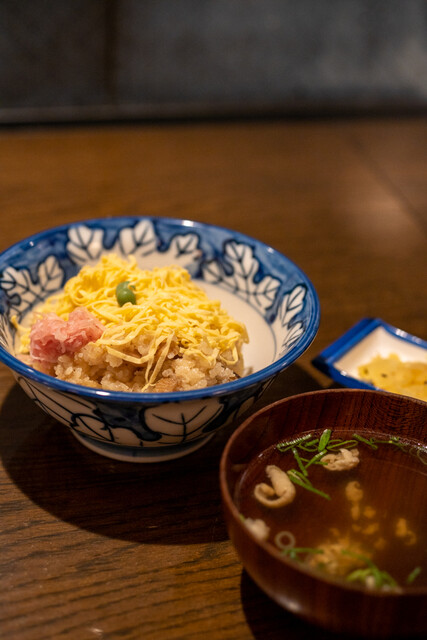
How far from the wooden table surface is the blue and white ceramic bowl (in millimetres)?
127

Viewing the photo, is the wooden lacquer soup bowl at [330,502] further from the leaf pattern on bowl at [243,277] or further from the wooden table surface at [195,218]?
the leaf pattern on bowl at [243,277]

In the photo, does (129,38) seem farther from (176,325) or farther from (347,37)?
(176,325)

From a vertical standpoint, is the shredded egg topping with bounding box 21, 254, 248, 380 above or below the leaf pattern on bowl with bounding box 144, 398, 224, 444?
above

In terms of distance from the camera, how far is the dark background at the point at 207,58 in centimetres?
359

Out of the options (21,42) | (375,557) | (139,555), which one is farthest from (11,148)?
(375,557)

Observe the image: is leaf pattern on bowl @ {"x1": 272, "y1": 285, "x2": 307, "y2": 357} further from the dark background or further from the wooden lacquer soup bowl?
the dark background

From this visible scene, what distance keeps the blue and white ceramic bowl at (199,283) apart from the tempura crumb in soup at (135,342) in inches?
3.3

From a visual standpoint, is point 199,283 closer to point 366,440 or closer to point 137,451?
point 137,451

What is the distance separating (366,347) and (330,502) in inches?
28.2

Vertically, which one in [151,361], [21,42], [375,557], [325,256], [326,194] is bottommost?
[375,557]

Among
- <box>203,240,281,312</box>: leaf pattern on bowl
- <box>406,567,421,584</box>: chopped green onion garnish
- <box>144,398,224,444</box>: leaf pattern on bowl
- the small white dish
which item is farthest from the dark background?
<box>406,567,421,584</box>: chopped green onion garnish

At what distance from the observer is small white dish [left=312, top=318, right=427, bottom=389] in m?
1.61

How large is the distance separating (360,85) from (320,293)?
3032 millimetres

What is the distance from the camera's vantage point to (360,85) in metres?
4.48
